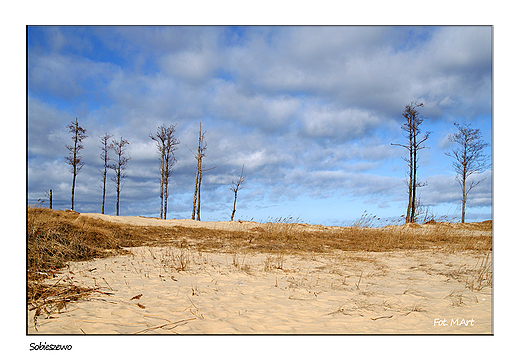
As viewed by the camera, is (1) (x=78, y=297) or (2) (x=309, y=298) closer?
(1) (x=78, y=297)

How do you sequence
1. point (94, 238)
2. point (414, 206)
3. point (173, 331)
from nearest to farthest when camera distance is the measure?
point (173, 331), point (94, 238), point (414, 206)

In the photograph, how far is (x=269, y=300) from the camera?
13.2 ft

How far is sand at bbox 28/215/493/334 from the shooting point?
3.06 metres

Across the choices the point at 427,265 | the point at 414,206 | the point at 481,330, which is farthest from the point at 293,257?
the point at 414,206

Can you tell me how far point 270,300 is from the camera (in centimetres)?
403

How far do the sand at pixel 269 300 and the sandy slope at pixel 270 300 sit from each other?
0.01m

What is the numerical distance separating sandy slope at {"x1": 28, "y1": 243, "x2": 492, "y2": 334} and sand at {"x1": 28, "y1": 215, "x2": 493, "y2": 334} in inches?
0.5

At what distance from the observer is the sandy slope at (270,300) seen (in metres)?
3.07

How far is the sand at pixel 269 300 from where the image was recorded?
3064 millimetres

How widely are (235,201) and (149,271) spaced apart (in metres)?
20.1

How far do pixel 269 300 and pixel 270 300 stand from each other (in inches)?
0.5

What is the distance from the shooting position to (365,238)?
41.9 feet

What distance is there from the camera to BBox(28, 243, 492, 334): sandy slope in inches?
121

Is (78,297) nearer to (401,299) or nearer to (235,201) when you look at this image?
(401,299)
